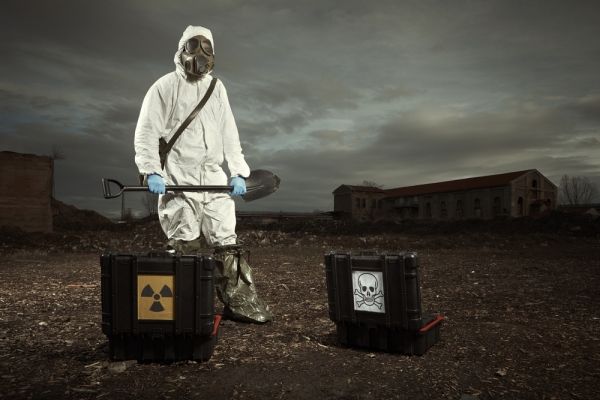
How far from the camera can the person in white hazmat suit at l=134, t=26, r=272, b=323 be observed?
4.11 m

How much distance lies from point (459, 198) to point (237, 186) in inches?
1396

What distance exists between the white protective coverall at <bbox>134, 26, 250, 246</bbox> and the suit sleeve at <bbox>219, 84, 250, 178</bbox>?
1cm

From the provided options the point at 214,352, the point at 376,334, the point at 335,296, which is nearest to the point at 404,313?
the point at 376,334

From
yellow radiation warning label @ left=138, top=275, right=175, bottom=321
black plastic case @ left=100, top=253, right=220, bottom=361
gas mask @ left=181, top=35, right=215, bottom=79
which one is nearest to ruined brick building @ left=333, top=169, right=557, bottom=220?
gas mask @ left=181, top=35, right=215, bottom=79

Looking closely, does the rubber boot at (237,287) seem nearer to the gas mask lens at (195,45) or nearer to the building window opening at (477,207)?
the gas mask lens at (195,45)

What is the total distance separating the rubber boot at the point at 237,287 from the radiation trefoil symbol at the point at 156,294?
112 cm

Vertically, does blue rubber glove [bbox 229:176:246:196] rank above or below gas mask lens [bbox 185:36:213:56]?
below

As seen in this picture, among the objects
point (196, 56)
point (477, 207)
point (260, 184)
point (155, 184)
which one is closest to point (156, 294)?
point (155, 184)

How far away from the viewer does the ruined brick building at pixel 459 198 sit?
33250mm

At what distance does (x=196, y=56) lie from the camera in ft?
14.1

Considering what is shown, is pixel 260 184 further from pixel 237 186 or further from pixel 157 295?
pixel 157 295

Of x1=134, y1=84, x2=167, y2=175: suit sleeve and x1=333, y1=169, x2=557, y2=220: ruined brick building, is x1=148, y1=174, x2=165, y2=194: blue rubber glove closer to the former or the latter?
x1=134, y1=84, x2=167, y2=175: suit sleeve

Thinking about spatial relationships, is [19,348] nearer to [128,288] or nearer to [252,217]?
[128,288]

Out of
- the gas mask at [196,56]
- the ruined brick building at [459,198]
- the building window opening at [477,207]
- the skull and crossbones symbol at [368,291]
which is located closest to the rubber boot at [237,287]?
the skull and crossbones symbol at [368,291]
